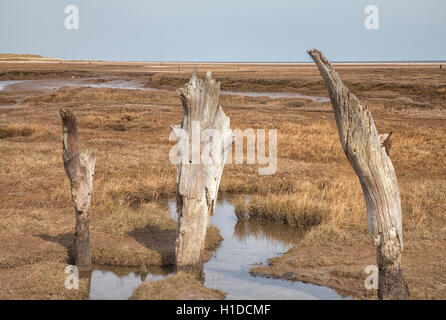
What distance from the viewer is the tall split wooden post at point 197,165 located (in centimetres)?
963

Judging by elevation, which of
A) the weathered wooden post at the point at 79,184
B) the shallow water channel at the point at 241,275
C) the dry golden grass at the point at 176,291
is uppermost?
the weathered wooden post at the point at 79,184

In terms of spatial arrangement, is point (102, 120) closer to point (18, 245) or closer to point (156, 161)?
point (156, 161)

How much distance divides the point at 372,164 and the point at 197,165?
135 inches

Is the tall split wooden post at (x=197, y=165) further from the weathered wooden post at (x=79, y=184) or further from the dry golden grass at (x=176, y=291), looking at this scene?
the weathered wooden post at (x=79, y=184)

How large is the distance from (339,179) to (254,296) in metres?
8.30

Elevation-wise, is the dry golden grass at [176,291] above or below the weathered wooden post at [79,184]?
below

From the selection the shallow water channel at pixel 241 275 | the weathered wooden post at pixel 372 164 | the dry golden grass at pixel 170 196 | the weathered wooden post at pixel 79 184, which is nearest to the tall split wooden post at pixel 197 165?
the shallow water channel at pixel 241 275

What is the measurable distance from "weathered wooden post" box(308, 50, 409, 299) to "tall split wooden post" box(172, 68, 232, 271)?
274 centimetres

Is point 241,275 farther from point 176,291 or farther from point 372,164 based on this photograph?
point 372,164

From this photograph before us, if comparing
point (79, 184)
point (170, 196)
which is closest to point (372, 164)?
point (79, 184)

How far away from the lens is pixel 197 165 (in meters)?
9.66

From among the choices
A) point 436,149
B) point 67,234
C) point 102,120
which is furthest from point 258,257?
point 102,120

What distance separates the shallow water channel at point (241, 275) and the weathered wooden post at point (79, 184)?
0.50 meters

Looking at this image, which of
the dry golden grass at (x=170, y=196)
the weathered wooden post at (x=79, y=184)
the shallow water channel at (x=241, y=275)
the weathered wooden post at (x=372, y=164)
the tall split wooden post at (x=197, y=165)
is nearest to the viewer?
the weathered wooden post at (x=372, y=164)
